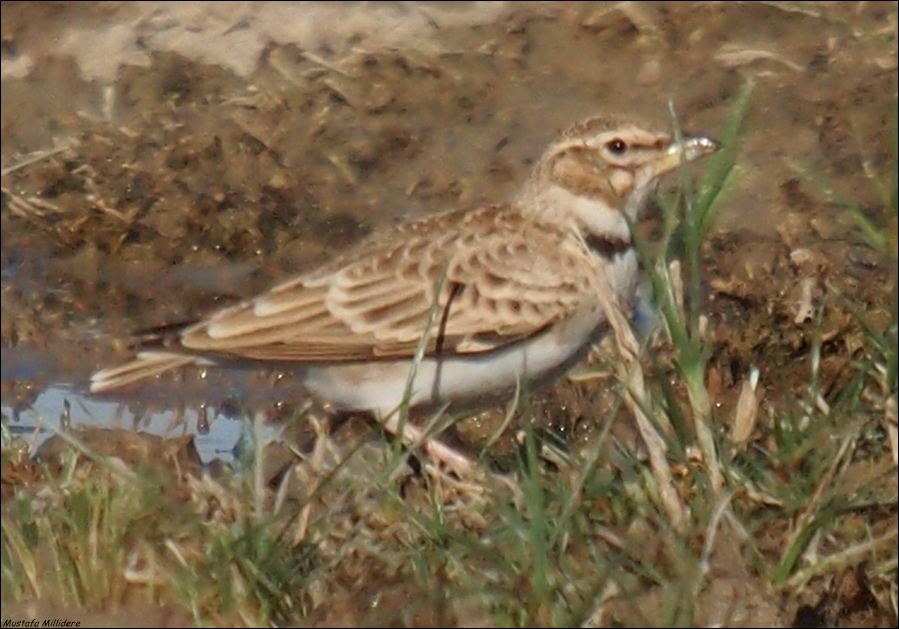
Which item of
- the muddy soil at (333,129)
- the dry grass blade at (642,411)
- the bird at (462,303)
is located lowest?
the muddy soil at (333,129)

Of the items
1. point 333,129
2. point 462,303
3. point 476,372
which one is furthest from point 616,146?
Result: point 333,129

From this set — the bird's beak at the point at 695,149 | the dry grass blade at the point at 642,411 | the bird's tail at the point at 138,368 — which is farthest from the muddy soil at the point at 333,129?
the dry grass blade at the point at 642,411

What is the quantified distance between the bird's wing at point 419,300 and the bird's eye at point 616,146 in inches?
12.7

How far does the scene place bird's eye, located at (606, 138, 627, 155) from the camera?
21.6 ft

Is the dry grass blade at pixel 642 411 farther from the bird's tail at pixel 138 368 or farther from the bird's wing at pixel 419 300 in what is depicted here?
the bird's tail at pixel 138 368

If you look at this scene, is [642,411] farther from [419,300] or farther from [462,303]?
[419,300]

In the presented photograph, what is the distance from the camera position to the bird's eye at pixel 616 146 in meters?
6.57

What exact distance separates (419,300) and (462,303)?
15cm

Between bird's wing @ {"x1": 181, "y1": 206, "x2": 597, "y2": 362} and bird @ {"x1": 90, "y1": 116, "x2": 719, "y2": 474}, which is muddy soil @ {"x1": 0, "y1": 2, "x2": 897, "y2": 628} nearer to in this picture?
bird @ {"x1": 90, "y1": 116, "x2": 719, "y2": 474}

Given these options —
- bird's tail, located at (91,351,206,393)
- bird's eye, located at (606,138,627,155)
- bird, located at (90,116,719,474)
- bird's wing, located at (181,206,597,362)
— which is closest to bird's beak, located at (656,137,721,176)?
bird, located at (90,116,719,474)

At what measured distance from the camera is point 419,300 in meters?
6.36

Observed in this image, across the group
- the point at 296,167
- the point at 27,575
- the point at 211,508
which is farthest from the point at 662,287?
the point at 296,167

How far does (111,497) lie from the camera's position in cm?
512

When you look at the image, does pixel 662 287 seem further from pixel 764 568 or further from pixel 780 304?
pixel 780 304
